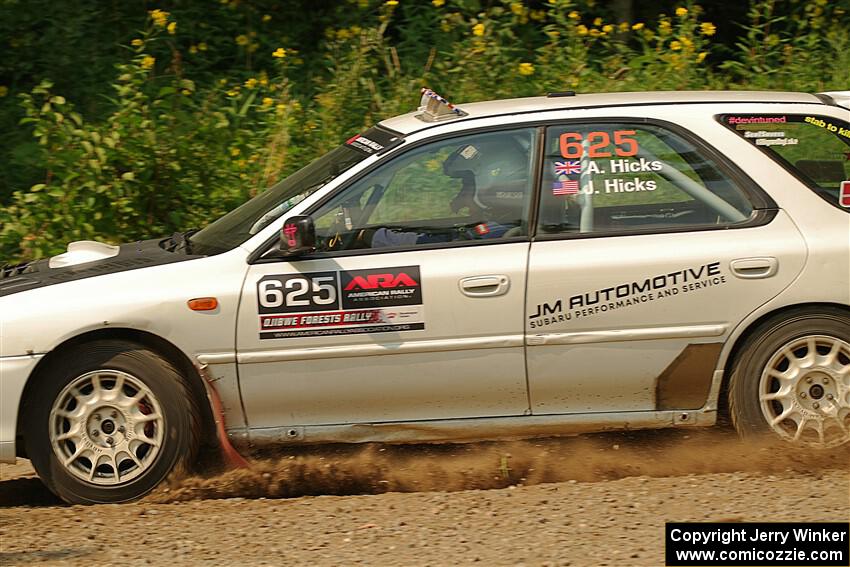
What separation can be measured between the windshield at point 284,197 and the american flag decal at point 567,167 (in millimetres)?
743

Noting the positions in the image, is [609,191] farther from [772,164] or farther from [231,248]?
[231,248]

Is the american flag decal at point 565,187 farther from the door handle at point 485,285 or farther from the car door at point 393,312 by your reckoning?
the door handle at point 485,285

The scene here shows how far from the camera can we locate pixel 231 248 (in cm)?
549

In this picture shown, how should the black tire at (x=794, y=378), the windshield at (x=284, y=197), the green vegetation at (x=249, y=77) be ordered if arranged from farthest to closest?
1. the green vegetation at (x=249, y=77)
2. the windshield at (x=284, y=197)
3. the black tire at (x=794, y=378)

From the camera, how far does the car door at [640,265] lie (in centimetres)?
536

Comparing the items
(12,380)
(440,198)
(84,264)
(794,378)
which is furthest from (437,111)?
(12,380)

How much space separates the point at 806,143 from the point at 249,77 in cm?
620

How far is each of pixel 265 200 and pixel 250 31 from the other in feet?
18.1

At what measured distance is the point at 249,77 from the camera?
10.7m

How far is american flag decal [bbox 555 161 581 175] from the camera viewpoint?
5.52 m

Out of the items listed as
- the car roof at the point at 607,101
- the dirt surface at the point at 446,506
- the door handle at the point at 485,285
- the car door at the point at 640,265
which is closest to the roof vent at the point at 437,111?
the car roof at the point at 607,101

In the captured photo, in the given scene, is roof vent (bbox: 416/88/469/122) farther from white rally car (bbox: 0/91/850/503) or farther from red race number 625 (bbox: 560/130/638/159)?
red race number 625 (bbox: 560/130/638/159)

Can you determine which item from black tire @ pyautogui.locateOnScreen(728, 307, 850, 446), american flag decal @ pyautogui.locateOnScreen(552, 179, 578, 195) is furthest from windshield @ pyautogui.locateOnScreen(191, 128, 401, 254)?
black tire @ pyautogui.locateOnScreen(728, 307, 850, 446)

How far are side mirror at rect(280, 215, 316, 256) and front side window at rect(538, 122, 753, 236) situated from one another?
102 centimetres
